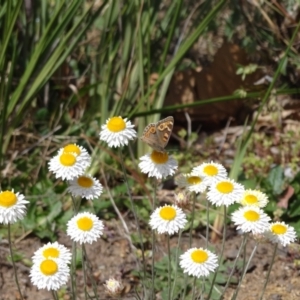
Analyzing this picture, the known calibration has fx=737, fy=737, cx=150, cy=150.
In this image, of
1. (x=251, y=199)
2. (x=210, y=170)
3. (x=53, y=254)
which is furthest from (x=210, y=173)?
(x=53, y=254)

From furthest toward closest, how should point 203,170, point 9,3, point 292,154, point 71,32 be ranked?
point 292,154 → point 71,32 → point 9,3 → point 203,170

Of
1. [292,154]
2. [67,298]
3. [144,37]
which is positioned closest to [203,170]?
[67,298]

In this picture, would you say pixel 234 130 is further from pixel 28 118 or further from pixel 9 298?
pixel 9 298

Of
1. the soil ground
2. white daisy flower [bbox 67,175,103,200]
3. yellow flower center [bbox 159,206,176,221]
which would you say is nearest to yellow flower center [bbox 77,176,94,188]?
white daisy flower [bbox 67,175,103,200]

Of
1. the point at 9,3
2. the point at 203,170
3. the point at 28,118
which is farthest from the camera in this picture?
the point at 28,118

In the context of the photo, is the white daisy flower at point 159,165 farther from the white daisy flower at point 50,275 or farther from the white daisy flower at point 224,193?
the white daisy flower at point 50,275

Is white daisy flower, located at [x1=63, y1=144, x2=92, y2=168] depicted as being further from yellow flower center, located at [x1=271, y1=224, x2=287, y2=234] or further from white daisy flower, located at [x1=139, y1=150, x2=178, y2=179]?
yellow flower center, located at [x1=271, y1=224, x2=287, y2=234]

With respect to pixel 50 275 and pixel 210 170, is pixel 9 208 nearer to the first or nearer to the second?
pixel 50 275

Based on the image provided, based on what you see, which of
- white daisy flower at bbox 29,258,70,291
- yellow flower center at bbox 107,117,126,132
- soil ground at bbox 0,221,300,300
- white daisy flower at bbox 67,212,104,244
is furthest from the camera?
soil ground at bbox 0,221,300,300
